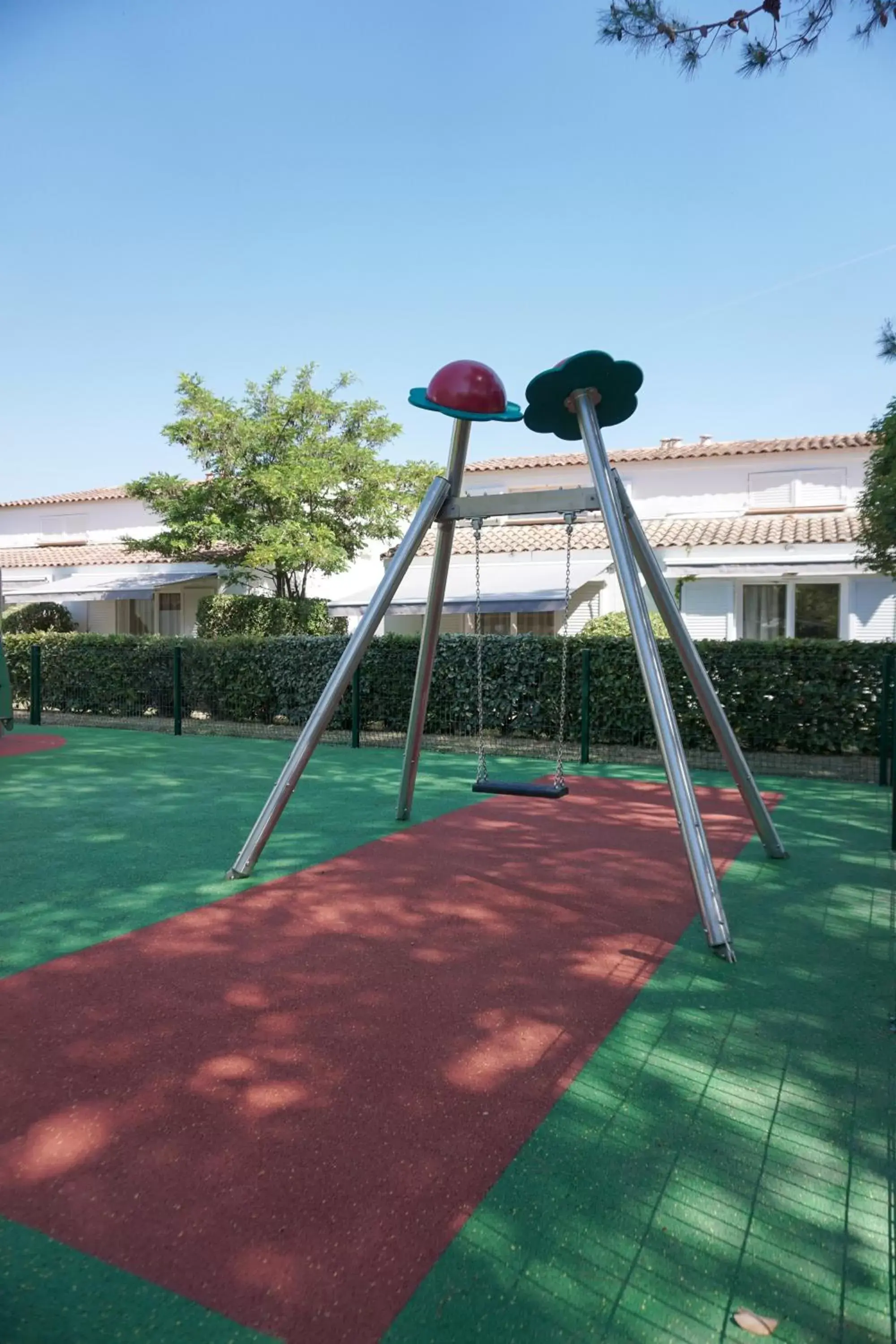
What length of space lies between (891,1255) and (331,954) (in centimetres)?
256

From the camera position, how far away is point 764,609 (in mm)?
21250

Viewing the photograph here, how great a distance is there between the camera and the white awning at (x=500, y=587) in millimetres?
17406

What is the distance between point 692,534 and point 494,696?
11.5m

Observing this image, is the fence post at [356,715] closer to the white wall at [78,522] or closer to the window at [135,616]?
the window at [135,616]

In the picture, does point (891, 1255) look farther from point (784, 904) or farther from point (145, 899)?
point (145, 899)

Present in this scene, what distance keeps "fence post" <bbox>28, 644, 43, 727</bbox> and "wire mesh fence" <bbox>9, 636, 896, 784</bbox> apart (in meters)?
0.03

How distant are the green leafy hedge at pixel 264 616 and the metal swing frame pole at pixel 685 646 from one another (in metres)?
14.6

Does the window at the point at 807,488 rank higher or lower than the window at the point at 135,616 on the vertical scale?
higher

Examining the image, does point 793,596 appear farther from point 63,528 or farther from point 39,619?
point 63,528

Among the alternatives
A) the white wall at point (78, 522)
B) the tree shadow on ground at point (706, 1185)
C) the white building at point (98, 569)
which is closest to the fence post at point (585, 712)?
the tree shadow on ground at point (706, 1185)

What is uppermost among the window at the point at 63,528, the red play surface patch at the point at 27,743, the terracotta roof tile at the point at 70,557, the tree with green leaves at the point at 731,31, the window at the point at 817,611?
the window at the point at 63,528

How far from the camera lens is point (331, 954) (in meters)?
4.12

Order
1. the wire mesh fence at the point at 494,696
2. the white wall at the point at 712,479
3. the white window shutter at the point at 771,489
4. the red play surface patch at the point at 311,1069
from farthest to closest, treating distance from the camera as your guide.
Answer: the white window shutter at the point at 771,489 < the white wall at the point at 712,479 < the wire mesh fence at the point at 494,696 < the red play surface patch at the point at 311,1069

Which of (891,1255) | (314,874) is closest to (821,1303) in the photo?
(891,1255)
